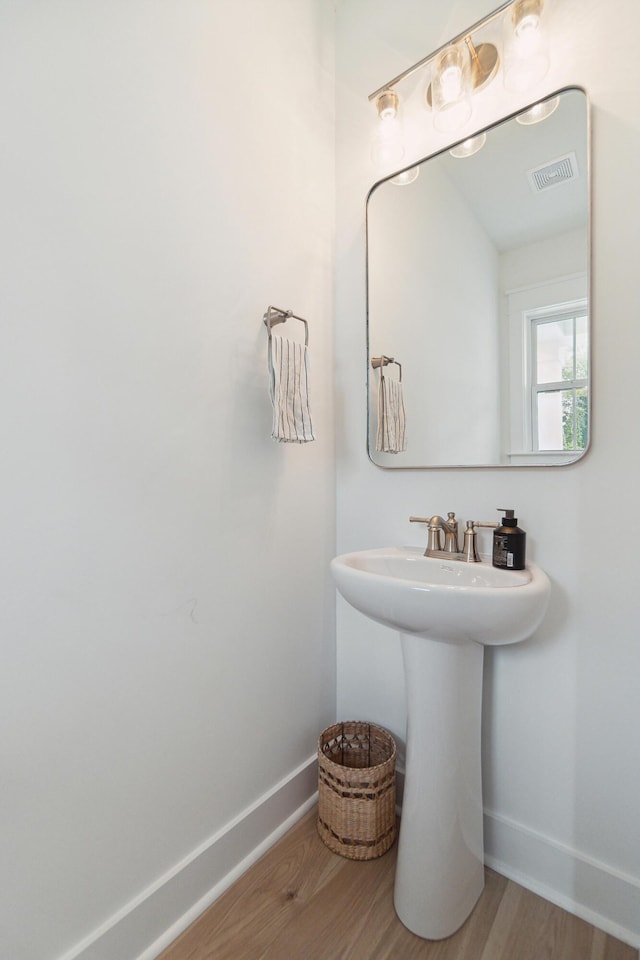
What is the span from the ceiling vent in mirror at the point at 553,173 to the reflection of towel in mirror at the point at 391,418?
2.04 feet

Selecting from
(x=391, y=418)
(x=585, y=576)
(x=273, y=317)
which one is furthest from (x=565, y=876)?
(x=273, y=317)

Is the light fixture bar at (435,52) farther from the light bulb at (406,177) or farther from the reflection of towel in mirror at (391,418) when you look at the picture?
the reflection of towel in mirror at (391,418)

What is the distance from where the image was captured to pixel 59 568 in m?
0.84

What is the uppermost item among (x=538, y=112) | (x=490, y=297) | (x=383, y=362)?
(x=538, y=112)

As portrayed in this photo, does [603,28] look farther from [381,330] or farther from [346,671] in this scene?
[346,671]

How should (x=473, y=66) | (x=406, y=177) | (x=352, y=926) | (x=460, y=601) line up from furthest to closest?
1. (x=406, y=177)
2. (x=473, y=66)
3. (x=352, y=926)
4. (x=460, y=601)

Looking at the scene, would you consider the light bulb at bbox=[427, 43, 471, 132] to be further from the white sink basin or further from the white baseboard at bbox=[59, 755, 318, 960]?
the white baseboard at bbox=[59, 755, 318, 960]

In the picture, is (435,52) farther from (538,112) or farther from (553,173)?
(553,173)

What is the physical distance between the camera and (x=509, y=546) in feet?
3.60

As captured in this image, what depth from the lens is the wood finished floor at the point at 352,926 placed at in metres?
1.00

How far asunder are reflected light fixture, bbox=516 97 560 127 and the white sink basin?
1.15m

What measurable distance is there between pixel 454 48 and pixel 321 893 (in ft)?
7.55

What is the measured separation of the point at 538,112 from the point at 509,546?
43.8 inches

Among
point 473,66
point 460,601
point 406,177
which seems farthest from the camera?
point 406,177
